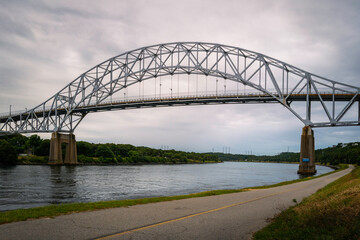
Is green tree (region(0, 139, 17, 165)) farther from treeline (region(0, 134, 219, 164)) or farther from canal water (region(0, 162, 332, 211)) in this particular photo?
canal water (region(0, 162, 332, 211))

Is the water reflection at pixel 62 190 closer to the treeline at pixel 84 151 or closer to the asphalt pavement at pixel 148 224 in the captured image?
the asphalt pavement at pixel 148 224

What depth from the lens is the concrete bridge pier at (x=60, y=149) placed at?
86.8 metres

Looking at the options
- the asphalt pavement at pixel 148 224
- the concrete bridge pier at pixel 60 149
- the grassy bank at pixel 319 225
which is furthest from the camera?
the concrete bridge pier at pixel 60 149

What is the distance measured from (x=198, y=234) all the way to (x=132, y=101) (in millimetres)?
80885

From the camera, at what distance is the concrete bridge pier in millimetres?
86762

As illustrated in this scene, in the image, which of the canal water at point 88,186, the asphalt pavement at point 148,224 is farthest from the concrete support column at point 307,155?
the asphalt pavement at point 148,224

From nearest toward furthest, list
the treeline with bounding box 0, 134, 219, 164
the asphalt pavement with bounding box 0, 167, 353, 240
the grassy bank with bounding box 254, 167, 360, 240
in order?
1. the grassy bank with bounding box 254, 167, 360, 240
2. the asphalt pavement with bounding box 0, 167, 353, 240
3. the treeline with bounding box 0, 134, 219, 164

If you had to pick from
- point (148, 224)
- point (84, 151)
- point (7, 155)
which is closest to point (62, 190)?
point (148, 224)

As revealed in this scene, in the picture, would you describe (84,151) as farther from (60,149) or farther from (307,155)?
(307,155)

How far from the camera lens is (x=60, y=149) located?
9106cm

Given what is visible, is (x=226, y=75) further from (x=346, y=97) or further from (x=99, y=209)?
(x=99, y=209)

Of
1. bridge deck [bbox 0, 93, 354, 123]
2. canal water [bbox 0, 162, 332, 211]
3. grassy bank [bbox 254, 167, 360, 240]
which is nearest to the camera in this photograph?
grassy bank [bbox 254, 167, 360, 240]

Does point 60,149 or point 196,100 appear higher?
point 196,100

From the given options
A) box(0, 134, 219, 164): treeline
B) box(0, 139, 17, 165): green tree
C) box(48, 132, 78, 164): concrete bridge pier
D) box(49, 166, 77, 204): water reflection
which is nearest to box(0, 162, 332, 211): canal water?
box(49, 166, 77, 204): water reflection
